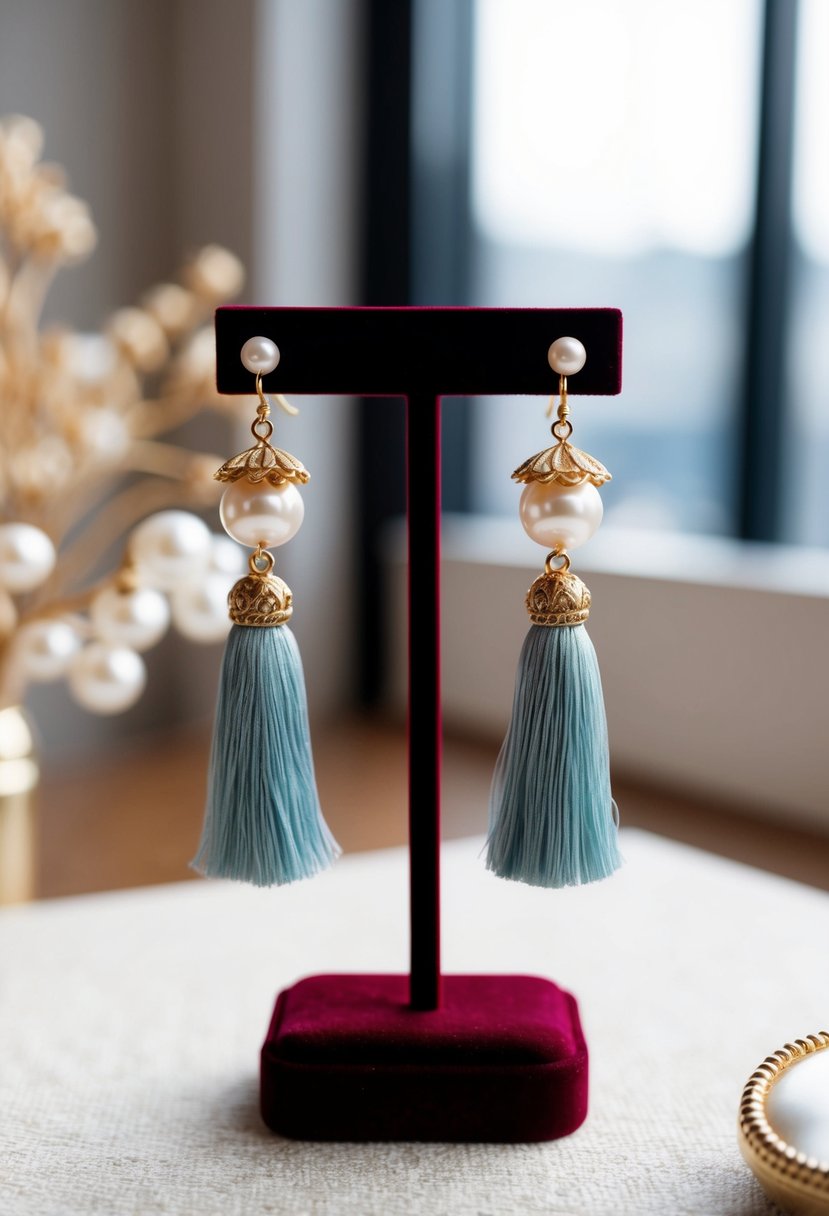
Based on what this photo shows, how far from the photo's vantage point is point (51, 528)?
1.14 m

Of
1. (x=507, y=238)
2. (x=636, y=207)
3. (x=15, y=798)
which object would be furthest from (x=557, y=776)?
(x=507, y=238)

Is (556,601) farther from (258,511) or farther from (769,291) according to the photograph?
(769,291)

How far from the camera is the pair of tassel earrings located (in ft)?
1.84

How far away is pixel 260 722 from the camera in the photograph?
0.58 meters

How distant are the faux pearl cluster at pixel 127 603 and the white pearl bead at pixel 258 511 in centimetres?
35

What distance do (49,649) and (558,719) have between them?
523 mm

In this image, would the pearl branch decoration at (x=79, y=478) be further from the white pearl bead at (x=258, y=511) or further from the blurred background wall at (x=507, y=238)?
the blurred background wall at (x=507, y=238)

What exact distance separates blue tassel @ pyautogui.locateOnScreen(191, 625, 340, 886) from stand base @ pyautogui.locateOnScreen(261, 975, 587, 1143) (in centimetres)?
8

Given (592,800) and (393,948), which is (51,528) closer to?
(393,948)

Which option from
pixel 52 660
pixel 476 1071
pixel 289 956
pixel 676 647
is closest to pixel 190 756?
pixel 676 647

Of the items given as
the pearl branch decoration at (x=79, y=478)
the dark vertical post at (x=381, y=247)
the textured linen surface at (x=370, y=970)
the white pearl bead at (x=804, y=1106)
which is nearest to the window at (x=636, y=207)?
the dark vertical post at (x=381, y=247)

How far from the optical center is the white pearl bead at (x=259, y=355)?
1.82ft

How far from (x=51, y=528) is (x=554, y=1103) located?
75 cm

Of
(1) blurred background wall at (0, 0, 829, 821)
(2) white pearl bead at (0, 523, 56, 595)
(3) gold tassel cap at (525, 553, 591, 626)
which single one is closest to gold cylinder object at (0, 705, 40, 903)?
(2) white pearl bead at (0, 523, 56, 595)
